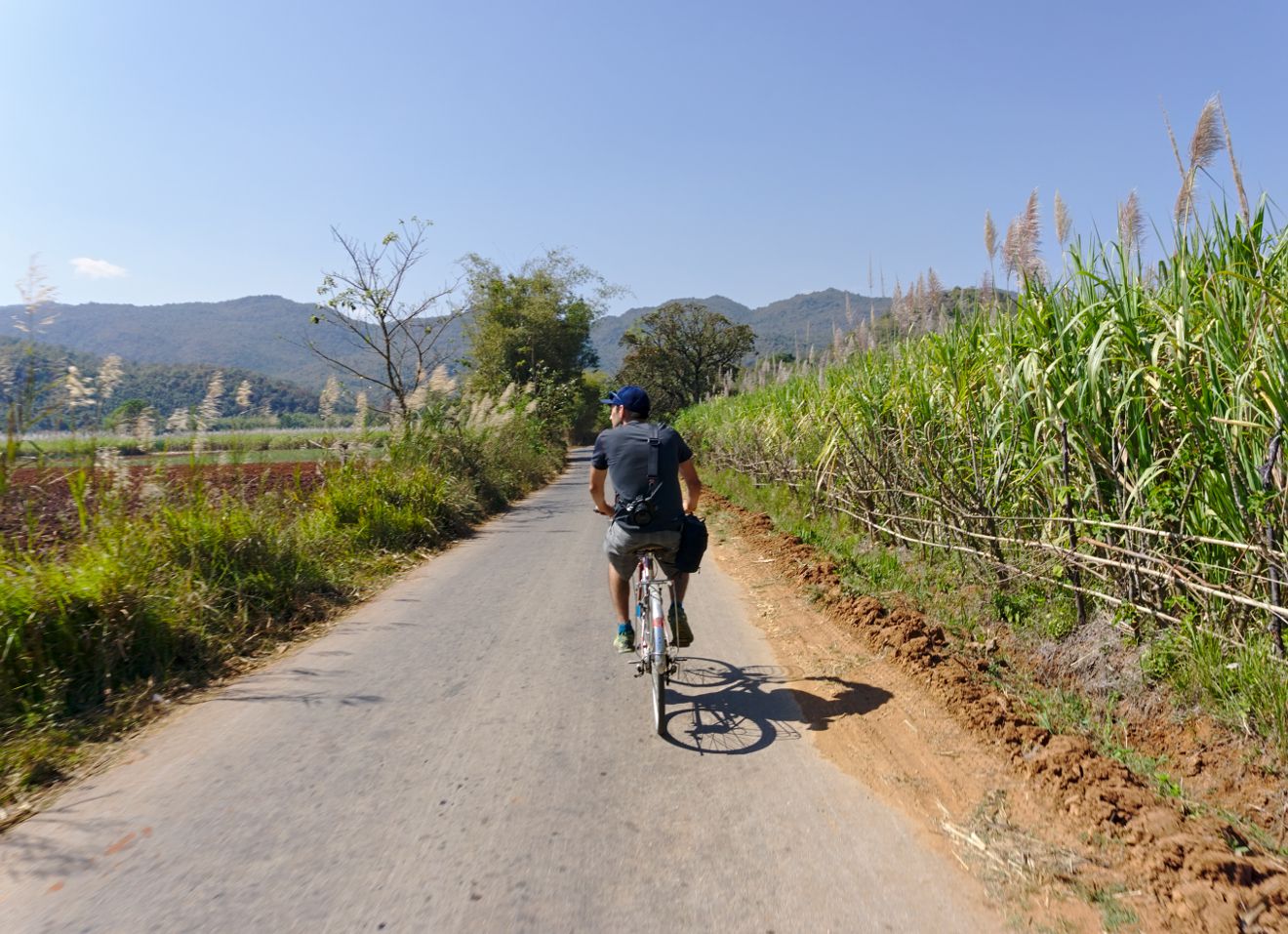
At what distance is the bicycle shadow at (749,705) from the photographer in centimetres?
405

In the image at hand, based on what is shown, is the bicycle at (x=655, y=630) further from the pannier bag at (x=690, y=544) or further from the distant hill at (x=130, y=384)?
the distant hill at (x=130, y=384)

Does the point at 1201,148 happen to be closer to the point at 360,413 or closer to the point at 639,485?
the point at 639,485

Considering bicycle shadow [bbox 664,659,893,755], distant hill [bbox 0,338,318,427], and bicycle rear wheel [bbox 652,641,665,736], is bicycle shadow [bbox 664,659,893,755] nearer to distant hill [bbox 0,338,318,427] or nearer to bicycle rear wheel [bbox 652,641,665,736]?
bicycle rear wheel [bbox 652,641,665,736]

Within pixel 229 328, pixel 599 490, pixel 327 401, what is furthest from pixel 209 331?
pixel 599 490

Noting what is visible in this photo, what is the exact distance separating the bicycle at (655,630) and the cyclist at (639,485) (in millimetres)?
95

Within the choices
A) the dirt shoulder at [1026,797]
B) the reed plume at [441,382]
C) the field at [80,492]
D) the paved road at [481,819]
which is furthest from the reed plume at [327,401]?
the dirt shoulder at [1026,797]

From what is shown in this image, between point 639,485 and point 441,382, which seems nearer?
point 639,485

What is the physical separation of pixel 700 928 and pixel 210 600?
15.5 feet

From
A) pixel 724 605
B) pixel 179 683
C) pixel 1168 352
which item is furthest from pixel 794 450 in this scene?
pixel 179 683

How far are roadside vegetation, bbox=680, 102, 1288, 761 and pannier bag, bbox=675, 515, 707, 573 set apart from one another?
1.97m

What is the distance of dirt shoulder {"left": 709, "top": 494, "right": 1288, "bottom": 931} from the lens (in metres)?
2.43

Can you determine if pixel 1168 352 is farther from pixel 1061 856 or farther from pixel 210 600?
pixel 210 600

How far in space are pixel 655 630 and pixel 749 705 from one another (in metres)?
0.81

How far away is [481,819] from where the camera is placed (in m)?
3.20
